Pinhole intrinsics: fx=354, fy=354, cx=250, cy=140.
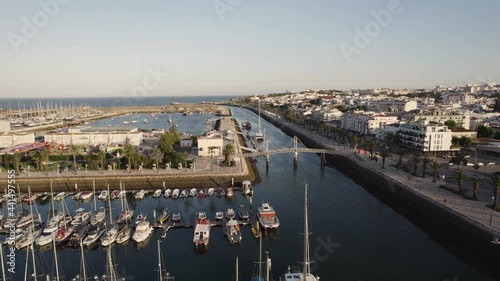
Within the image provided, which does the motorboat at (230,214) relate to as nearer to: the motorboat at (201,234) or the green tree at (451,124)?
the motorboat at (201,234)

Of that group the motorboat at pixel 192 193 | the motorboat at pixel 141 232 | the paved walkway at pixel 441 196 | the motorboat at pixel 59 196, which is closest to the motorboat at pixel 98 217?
the motorboat at pixel 141 232

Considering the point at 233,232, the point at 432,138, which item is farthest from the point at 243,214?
the point at 432,138

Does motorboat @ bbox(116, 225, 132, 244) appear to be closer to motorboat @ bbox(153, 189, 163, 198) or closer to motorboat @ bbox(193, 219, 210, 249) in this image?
motorboat @ bbox(193, 219, 210, 249)

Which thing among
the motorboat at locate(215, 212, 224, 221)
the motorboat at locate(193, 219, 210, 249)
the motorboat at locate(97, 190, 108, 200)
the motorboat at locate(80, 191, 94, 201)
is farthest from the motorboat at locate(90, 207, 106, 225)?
the motorboat at locate(215, 212, 224, 221)

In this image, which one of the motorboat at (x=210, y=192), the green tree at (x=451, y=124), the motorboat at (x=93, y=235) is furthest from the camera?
the green tree at (x=451, y=124)

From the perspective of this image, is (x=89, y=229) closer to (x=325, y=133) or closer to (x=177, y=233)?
(x=177, y=233)

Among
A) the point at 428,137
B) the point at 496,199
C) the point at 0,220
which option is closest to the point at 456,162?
the point at 428,137
